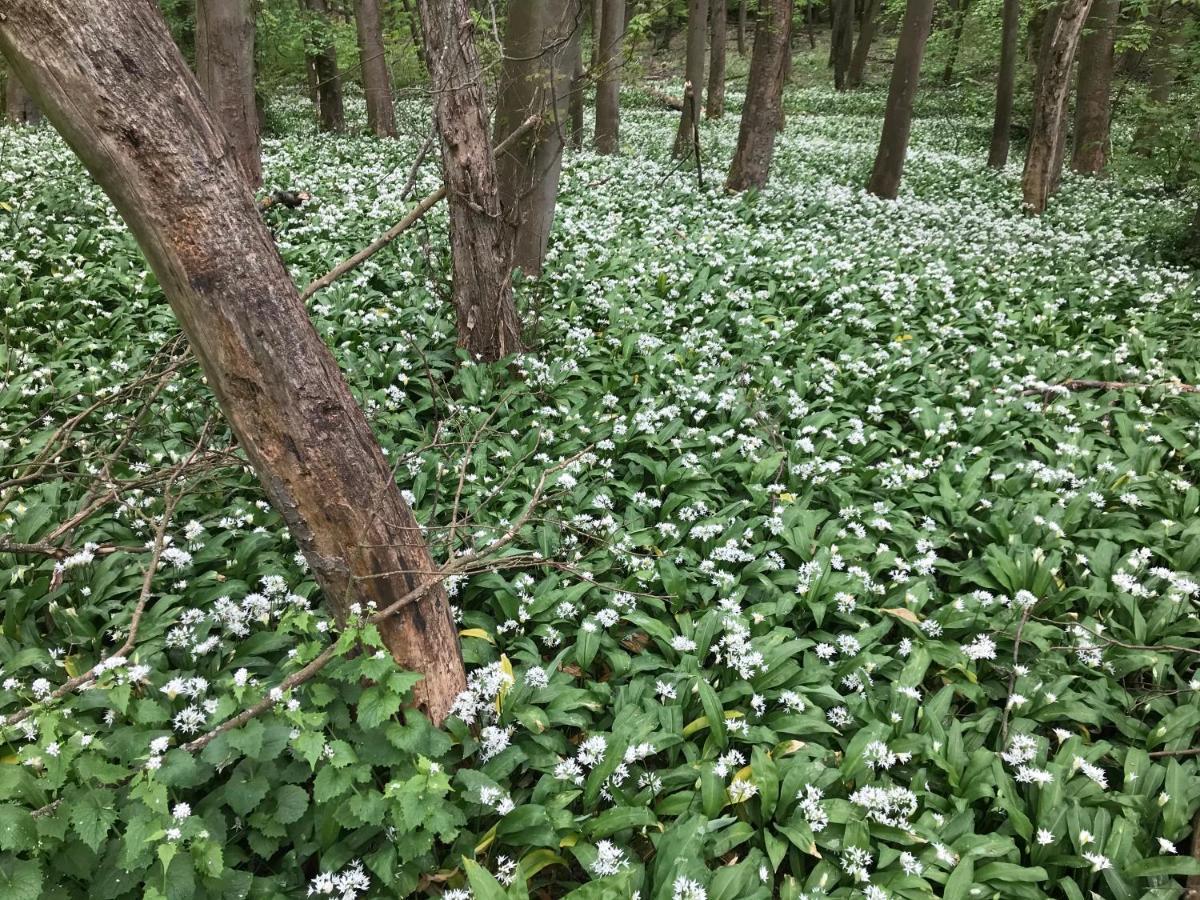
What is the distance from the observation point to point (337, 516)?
7.86ft

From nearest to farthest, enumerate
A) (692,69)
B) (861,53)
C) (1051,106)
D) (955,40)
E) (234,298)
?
(234,298) → (1051,106) → (692,69) → (955,40) → (861,53)

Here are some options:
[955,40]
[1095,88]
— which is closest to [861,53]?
[955,40]

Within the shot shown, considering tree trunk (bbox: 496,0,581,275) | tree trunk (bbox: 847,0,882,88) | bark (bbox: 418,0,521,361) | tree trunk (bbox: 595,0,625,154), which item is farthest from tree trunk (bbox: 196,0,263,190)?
tree trunk (bbox: 847,0,882,88)

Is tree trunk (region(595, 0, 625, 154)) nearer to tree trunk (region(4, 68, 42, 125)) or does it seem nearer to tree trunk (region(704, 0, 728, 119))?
tree trunk (region(704, 0, 728, 119))

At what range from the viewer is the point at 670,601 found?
141 inches

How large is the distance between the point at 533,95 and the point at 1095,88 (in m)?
11.4

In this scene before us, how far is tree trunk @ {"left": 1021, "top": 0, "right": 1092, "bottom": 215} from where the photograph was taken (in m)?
8.66

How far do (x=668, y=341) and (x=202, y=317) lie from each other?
4586 mm

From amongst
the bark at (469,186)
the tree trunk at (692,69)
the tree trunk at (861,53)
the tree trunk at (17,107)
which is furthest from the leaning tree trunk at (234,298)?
the tree trunk at (861,53)

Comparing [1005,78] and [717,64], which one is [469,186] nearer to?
[1005,78]

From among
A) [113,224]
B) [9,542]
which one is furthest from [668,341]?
[113,224]

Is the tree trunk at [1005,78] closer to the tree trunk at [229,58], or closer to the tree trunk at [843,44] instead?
the tree trunk at [229,58]

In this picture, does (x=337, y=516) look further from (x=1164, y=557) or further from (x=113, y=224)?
(x=113, y=224)

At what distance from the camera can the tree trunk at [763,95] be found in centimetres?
975
